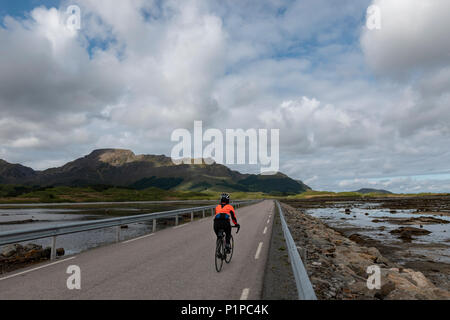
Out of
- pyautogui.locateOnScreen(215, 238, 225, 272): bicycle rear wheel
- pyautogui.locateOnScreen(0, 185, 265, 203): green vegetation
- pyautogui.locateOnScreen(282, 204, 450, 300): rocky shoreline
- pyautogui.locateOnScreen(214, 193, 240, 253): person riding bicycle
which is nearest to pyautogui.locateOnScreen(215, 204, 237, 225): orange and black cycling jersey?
pyautogui.locateOnScreen(214, 193, 240, 253): person riding bicycle

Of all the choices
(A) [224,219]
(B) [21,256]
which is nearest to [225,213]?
(A) [224,219]

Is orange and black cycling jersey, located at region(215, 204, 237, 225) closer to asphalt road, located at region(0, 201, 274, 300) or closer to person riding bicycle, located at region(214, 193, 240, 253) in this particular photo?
person riding bicycle, located at region(214, 193, 240, 253)

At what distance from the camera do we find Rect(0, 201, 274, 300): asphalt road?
18.8 ft

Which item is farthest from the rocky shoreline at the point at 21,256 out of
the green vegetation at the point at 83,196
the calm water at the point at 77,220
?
the green vegetation at the point at 83,196

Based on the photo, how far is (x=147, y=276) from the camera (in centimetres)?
701

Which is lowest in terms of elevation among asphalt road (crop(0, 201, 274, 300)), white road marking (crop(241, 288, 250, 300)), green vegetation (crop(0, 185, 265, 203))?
green vegetation (crop(0, 185, 265, 203))

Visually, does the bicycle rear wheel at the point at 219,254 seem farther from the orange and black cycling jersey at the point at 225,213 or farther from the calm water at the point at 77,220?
the calm water at the point at 77,220

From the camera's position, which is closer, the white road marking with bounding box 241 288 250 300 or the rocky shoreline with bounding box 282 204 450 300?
the white road marking with bounding box 241 288 250 300

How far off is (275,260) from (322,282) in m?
2.35

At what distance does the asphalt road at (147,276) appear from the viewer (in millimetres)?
5738

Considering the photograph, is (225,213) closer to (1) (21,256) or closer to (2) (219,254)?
(2) (219,254)
